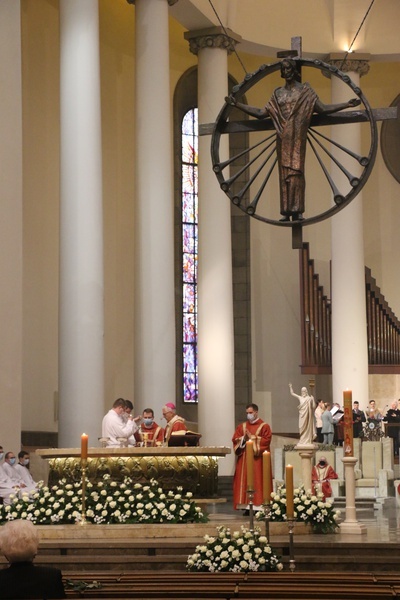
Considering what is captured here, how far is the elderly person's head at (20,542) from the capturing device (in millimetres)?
5902

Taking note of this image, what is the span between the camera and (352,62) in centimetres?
2742

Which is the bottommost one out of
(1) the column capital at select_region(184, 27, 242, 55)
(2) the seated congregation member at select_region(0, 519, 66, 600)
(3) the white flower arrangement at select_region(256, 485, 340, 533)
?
(3) the white flower arrangement at select_region(256, 485, 340, 533)

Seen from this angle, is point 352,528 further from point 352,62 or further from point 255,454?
point 352,62

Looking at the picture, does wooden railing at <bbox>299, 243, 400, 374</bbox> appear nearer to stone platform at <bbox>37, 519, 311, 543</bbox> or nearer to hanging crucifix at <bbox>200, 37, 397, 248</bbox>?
stone platform at <bbox>37, 519, 311, 543</bbox>

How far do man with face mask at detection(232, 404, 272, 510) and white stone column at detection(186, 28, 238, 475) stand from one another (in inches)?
261

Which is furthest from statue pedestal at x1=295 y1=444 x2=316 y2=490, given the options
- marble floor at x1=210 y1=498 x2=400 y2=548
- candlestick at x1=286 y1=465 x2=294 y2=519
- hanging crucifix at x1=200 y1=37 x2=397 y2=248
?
hanging crucifix at x1=200 y1=37 x2=397 y2=248

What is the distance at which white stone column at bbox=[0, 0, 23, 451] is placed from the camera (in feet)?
57.6

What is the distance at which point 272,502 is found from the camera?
1425 cm

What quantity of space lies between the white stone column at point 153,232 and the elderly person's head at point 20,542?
1575 cm

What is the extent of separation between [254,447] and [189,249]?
11792mm

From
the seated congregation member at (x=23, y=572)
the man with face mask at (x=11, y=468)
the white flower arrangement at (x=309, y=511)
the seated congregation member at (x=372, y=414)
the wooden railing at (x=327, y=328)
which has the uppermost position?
the wooden railing at (x=327, y=328)

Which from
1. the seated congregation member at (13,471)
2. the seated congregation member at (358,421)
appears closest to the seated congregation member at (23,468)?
the seated congregation member at (13,471)

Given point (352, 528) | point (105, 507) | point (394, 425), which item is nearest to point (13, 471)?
point (105, 507)

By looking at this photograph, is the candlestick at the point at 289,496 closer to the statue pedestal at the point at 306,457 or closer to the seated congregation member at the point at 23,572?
the statue pedestal at the point at 306,457
